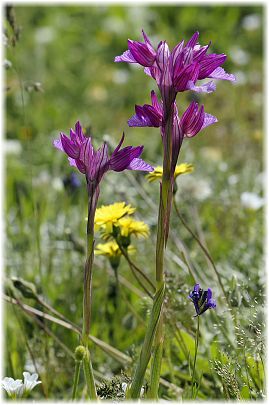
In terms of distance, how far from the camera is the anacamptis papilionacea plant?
1.07 meters

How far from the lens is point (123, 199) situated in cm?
218

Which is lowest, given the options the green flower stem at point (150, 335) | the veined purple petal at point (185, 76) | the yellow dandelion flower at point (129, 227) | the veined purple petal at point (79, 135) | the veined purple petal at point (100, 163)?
the green flower stem at point (150, 335)

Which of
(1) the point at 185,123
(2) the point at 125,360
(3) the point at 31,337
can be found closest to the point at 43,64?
(3) the point at 31,337

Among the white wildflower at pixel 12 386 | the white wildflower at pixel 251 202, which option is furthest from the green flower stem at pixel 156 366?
the white wildflower at pixel 251 202

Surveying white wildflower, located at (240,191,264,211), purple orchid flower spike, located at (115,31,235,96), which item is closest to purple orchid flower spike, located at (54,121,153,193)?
purple orchid flower spike, located at (115,31,235,96)

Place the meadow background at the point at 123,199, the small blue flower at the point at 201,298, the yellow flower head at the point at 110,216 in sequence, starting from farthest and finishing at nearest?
the meadow background at the point at 123,199 → the yellow flower head at the point at 110,216 → the small blue flower at the point at 201,298

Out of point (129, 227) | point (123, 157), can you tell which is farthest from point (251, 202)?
point (123, 157)

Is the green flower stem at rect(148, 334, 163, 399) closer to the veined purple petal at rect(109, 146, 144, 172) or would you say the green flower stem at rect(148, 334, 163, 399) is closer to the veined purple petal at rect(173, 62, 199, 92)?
the veined purple petal at rect(109, 146, 144, 172)

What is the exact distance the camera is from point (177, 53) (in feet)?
3.54

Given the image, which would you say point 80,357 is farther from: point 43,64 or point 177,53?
point 43,64

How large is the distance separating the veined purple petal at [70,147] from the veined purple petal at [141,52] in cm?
15

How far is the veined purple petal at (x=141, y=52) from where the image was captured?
108cm

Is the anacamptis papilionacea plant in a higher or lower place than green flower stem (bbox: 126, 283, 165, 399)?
higher

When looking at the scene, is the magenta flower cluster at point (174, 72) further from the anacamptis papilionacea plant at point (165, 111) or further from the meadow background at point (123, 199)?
the meadow background at point (123, 199)
